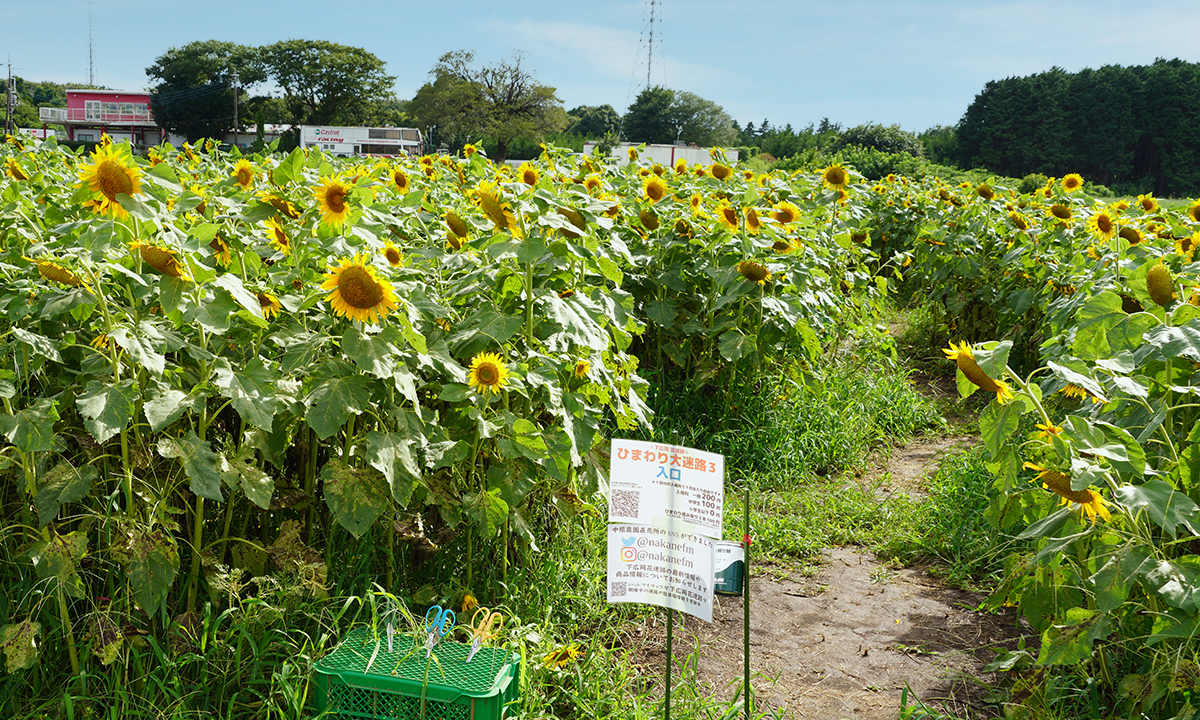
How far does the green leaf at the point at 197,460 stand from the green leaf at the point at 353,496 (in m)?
0.27

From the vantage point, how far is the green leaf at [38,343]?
6.45 ft

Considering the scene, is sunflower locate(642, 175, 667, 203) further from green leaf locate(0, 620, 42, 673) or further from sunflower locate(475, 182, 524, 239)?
green leaf locate(0, 620, 42, 673)

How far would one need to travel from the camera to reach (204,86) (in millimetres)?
68875

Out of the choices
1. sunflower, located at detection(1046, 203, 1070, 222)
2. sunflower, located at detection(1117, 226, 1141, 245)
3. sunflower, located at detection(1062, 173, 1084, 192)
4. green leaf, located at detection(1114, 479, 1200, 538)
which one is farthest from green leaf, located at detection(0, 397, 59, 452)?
sunflower, located at detection(1062, 173, 1084, 192)

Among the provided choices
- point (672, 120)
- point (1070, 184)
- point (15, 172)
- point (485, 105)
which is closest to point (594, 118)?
point (672, 120)

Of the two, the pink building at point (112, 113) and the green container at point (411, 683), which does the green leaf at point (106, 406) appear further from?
the pink building at point (112, 113)

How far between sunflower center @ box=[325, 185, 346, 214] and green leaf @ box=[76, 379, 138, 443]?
718mm

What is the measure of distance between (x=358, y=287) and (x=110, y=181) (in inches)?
24.6

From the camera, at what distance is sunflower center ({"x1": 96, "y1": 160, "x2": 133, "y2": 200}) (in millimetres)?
2023

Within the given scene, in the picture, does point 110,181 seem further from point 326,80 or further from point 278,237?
point 326,80

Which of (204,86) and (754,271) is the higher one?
(204,86)

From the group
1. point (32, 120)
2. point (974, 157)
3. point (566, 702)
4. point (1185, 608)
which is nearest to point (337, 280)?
point (566, 702)

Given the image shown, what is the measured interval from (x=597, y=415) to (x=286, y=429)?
0.96 m

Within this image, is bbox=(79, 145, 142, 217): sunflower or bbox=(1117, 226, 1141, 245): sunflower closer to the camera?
bbox=(79, 145, 142, 217): sunflower
